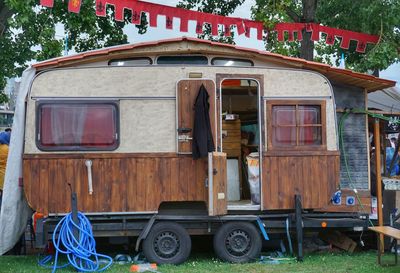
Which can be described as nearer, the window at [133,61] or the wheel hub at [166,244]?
the wheel hub at [166,244]

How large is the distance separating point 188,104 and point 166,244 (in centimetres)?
198

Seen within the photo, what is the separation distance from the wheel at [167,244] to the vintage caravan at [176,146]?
0.05 ft

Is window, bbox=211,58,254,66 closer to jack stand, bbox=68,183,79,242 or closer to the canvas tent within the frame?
jack stand, bbox=68,183,79,242

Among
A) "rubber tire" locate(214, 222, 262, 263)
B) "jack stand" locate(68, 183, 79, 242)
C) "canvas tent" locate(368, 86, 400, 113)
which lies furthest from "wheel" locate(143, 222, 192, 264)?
"canvas tent" locate(368, 86, 400, 113)

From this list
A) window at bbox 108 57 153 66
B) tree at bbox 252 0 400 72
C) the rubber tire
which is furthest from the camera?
→ tree at bbox 252 0 400 72

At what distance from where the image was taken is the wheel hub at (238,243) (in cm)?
797

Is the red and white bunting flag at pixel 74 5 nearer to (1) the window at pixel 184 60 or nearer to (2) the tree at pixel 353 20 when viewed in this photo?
(1) the window at pixel 184 60

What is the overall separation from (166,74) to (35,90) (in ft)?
5.95

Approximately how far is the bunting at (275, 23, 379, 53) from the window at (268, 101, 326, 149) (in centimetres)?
→ 390

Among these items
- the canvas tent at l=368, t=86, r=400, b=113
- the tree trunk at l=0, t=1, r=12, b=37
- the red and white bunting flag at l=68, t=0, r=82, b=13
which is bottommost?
the canvas tent at l=368, t=86, r=400, b=113

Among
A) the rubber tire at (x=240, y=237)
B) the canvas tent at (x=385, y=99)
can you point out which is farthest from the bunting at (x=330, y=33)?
the rubber tire at (x=240, y=237)

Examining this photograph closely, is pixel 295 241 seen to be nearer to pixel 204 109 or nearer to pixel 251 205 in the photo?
pixel 251 205

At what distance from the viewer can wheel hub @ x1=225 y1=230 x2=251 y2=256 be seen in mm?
7969

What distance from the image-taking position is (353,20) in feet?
42.7
